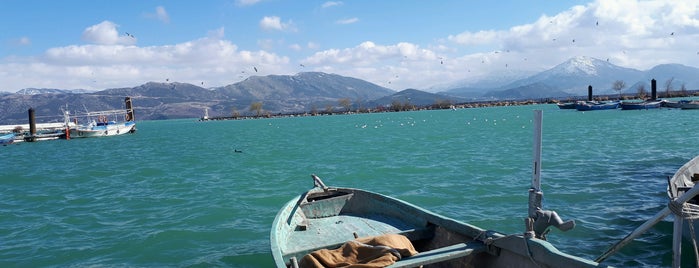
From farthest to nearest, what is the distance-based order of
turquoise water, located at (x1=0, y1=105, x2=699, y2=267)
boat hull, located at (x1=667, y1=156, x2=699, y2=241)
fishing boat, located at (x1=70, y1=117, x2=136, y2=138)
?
fishing boat, located at (x1=70, y1=117, x2=136, y2=138)
turquoise water, located at (x1=0, y1=105, x2=699, y2=267)
boat hull, located at (x1=667, y1=156, x2=699, y2=241)

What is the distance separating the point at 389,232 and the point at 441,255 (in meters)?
2.97

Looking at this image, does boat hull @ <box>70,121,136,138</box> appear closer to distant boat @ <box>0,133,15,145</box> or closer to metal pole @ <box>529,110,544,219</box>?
distant boat @ <box>0,133,15,145</box>

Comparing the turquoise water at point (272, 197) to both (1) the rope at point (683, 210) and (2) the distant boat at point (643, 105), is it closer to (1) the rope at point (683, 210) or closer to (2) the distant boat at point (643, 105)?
(1) the rope at point (683, 210)

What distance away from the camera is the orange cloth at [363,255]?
843cm

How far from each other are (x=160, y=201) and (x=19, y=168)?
96.6 ft

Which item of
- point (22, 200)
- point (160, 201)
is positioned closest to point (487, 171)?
point (160, 201)

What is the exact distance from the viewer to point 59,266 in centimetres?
1463

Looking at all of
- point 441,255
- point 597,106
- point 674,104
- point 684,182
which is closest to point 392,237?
point 441,255

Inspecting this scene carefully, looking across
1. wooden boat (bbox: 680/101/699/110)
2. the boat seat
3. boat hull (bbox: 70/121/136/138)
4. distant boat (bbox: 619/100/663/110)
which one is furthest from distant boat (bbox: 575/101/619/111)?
the boat seat

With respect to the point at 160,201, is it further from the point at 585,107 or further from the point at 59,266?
the point at 585,107

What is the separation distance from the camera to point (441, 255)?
27.8ft

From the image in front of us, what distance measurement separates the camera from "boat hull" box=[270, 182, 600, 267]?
797cm

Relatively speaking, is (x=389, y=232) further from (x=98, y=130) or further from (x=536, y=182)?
(x=98, y=130)

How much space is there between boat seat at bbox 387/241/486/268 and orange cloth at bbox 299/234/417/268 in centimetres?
19
